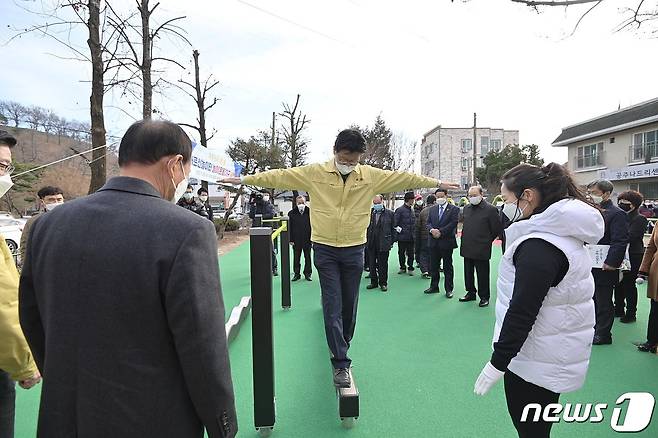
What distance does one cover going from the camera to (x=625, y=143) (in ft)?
82.3

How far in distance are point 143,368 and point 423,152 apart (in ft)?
196

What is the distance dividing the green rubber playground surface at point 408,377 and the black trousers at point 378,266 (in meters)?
1.32

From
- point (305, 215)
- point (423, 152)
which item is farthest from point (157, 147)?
point (423, 152)

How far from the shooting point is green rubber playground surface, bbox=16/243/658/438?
2.58m

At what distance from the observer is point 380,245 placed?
7008 millimetres

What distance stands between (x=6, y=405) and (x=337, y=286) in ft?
6.26

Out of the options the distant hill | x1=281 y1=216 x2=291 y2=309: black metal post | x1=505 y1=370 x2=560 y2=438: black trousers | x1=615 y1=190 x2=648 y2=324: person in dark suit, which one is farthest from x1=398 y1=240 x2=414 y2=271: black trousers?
the distant hill

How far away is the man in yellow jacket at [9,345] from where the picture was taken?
5.13 feet

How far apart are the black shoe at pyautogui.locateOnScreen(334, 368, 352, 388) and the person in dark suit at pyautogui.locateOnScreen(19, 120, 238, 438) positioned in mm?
1680

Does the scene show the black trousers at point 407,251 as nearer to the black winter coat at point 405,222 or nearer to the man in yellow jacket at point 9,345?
the black winter coat at point 405,222

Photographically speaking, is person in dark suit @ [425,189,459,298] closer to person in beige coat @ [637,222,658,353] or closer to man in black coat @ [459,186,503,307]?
man in black coat @ [459,186,503,307]

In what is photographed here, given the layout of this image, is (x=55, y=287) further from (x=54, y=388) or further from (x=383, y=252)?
(x=383, y=252)

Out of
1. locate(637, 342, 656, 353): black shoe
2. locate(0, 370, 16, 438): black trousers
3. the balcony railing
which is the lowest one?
locate(637, 342, 656, 353): black shoe

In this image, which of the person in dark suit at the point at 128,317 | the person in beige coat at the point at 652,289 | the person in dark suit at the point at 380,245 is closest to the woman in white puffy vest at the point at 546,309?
the person in dark suit at the point at 128,317
